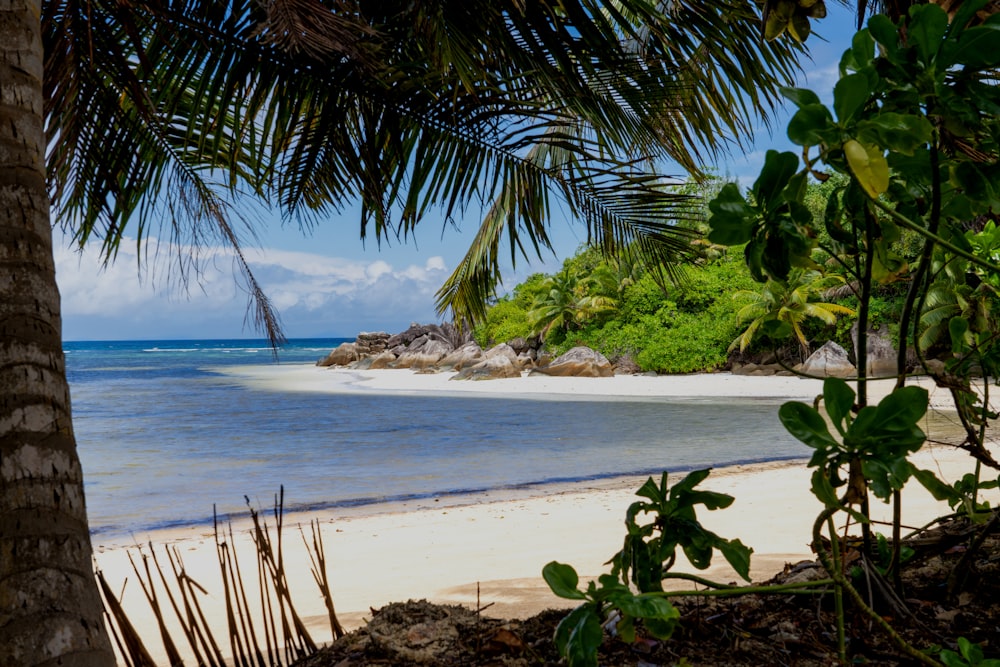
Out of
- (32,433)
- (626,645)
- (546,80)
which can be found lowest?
(626,645)

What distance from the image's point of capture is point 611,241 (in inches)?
158

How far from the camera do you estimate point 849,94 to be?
0.89 meters

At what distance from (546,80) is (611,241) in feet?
3.17

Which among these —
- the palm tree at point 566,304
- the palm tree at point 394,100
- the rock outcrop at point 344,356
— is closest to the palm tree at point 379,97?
the palm tree at point 394,100

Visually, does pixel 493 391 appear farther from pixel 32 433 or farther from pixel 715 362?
pixel 32 433

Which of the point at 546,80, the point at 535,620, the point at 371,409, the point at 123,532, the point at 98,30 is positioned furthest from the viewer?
the point at 371,409

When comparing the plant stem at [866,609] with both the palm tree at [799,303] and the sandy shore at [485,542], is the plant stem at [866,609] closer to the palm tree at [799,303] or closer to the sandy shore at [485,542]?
the sandy shore at [485,542]

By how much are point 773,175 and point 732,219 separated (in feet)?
0.23

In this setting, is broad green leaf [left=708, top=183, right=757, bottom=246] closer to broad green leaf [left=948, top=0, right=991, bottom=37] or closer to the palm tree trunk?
broad green leaf [left=948, top=0, right=991, bottom=37]

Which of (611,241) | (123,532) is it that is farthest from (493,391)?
(611,241)

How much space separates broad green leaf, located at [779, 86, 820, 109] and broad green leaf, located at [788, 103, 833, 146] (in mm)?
12

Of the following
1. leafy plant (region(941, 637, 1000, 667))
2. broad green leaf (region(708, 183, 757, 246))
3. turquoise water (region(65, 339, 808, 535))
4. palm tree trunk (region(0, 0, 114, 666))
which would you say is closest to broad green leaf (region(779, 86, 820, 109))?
broad green leaf (region(708, 183, 757, 246))

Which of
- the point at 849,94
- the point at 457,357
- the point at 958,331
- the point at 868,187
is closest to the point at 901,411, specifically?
the point at 868,187

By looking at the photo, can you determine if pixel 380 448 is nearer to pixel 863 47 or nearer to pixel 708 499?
pixel 708 499
